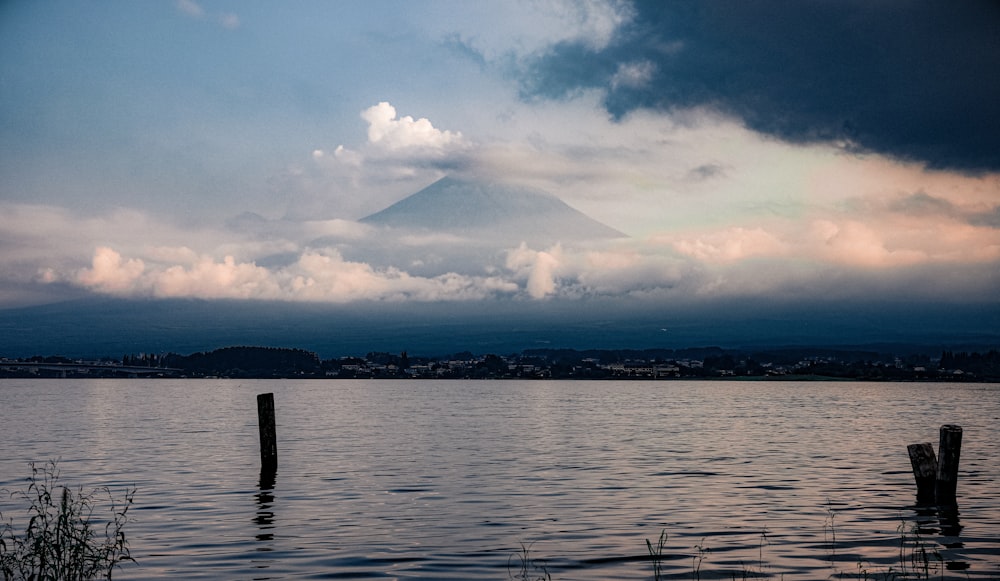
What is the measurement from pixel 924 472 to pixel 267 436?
86.1 feet

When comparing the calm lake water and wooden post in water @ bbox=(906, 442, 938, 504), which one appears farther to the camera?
wooden post in water @ bbox=(906, 442, 938, 504)

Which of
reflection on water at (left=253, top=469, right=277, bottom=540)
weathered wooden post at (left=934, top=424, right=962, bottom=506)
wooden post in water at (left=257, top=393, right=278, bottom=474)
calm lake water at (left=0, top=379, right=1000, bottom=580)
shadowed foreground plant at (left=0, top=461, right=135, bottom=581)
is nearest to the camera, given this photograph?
shadowed foreground plant at (left=0, top=461, right=135, bottom=581)

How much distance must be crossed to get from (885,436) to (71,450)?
55868 millimetres

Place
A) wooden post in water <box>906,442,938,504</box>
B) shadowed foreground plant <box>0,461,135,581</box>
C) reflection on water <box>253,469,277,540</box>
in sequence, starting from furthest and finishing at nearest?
wooden post in water <box>906,442,938,504</box>
reflection on water <box>253,469,277,540</box>
shadowed foreground plant <box>0,461,135,581</box>

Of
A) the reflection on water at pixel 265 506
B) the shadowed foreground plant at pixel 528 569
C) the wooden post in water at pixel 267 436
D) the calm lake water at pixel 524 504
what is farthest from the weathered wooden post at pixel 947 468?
the wooden post in water at pixel 267 436

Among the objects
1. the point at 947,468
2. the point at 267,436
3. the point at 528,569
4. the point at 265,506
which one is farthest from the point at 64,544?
the point at 947,468

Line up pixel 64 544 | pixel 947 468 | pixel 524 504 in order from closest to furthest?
pixel 64 544 < pixel 947 468 < pixel 524 504

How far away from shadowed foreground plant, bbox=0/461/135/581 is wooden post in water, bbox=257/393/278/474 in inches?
273

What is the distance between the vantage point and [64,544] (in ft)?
57.9

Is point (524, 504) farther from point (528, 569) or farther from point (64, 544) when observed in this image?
point (64, 544)

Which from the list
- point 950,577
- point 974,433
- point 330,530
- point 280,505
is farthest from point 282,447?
point 974,433

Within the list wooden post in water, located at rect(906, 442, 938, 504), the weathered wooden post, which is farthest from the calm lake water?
wooden post in water, located at rect(906, 442, 938, 504)

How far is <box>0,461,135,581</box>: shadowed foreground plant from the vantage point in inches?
690

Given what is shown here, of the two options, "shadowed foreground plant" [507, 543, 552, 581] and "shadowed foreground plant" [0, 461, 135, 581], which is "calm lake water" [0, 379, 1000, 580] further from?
"shadowed foreground plant" [0, 461, 135, 581]
